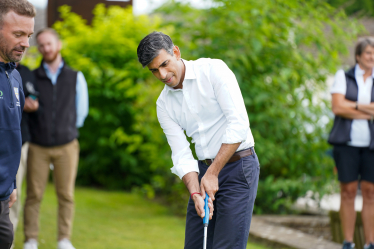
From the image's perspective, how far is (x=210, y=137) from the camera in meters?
2.80

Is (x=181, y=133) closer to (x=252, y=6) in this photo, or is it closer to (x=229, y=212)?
(x=229, y=212)

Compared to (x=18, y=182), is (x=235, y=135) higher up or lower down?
higher up

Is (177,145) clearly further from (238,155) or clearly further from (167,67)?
(167,67)

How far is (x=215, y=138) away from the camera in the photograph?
2795 mm

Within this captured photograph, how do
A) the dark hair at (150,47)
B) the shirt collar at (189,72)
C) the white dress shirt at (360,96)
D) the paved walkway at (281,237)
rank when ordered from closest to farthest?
the dark hair at (150,47)
the shirt collar at (189,72)
the white dress shirt at (360,96)
the paved walkway at (281,237)

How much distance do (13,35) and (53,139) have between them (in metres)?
2.37

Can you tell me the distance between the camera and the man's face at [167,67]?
2629 millimetres

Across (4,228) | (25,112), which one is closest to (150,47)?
(4,228)

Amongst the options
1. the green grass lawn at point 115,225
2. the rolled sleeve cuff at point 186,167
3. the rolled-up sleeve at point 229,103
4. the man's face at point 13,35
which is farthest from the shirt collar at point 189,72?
the green grass lawn at point 115,225

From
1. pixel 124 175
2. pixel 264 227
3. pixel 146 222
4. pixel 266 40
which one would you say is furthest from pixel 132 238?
pixel 124 175

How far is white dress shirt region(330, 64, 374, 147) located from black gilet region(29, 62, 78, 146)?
254 cm

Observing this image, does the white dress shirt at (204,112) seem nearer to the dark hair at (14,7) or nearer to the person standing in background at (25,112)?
the dark hair at (14,7)

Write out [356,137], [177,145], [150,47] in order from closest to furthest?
[150,47] < [177,145] < [356,137]

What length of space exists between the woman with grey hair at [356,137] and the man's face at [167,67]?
2.16 meters
